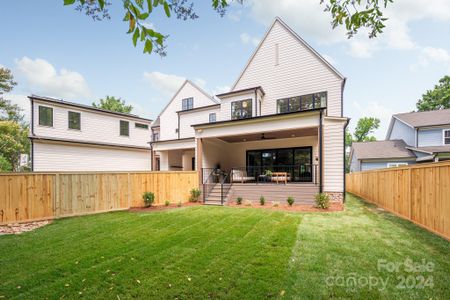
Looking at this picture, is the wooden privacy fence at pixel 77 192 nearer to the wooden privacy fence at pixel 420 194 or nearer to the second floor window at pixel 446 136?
the wooden privacy fence at pixel 420 194

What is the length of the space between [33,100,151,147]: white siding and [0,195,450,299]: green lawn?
10.7 meters

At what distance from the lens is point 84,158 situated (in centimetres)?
1558

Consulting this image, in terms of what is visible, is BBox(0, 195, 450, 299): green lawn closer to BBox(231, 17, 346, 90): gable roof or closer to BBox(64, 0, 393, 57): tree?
BBox(64, 0, 393, 57): tree

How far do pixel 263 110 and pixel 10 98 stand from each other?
26943mm

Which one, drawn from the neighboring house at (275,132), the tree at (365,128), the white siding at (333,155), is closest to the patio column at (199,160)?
the neighboring house at (275,132)

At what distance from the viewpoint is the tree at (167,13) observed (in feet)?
6.72

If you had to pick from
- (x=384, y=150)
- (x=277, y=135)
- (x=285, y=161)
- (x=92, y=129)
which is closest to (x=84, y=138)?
(x=92, y=129)

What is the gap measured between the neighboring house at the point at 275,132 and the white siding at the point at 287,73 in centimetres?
5

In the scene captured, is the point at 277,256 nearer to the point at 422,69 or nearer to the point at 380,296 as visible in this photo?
the point at 380,296

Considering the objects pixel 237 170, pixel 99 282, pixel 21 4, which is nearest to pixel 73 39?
pixel 21 4

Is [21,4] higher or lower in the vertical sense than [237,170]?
higher

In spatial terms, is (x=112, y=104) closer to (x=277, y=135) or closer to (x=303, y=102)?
(x=277, y=135)

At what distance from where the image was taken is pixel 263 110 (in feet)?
48.5

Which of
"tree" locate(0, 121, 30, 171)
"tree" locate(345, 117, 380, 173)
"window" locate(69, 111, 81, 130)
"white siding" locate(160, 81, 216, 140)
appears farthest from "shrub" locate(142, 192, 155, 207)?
"tree" locate(345, 117, 380, 173)
